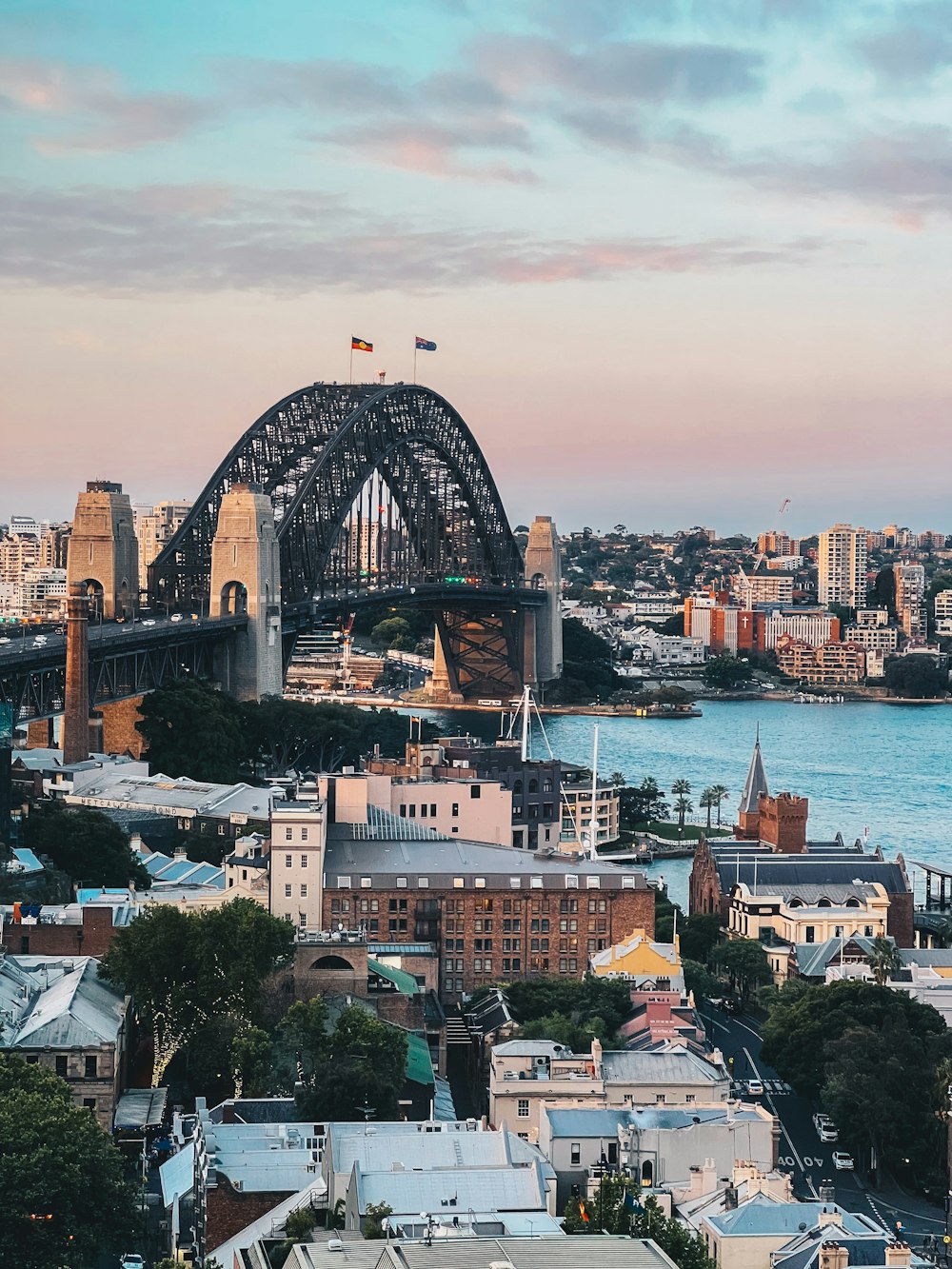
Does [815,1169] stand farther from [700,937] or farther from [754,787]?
[754,787]

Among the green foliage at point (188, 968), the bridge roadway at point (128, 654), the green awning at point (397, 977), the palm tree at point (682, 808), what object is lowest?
the palm tree at point (682, 808)

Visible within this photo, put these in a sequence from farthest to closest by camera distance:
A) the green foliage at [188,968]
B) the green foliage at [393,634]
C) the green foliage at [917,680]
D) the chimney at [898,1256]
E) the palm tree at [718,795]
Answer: the green foliage at [917,680] → the green foliage at [393,634] → the palm tree at [718,795] → the green foliage at [188,968] → the chimney at [898,1256]

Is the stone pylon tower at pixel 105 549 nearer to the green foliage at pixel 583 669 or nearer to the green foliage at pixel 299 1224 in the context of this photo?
the green foliage at pixel 583 669

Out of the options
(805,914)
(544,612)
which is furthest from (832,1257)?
(544,612)

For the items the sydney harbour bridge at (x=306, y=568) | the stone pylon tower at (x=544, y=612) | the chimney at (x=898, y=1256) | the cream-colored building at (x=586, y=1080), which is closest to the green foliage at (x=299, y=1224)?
the chimney at (x=898, y=1256)

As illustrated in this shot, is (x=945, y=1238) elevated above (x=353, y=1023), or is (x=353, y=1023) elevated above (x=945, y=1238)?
(x=353, y=1023)

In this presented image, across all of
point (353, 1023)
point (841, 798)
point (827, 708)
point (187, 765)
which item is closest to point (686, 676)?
point (827, 708)

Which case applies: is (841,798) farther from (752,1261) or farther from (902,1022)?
(752,1261)
